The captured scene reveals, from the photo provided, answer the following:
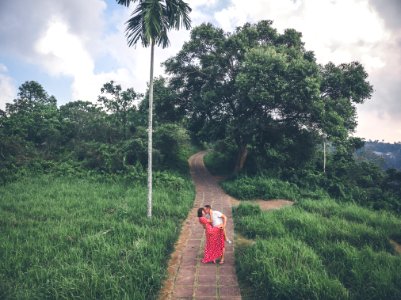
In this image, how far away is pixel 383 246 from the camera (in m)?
7.88

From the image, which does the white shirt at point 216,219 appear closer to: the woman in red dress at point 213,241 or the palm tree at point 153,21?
the woman in red dress at point 213,241

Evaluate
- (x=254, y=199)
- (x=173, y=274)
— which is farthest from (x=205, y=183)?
(x=173, y=274)

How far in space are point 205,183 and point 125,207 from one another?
8287 mm

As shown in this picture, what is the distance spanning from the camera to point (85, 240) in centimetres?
766

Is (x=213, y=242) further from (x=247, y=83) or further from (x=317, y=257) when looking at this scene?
(x=247, y=83)

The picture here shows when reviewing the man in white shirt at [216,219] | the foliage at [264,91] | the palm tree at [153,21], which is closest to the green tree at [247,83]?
the foliage at [264,91]

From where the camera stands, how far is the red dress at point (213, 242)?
23.2ft

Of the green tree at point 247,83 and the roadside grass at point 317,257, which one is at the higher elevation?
the green tree at point 247,83

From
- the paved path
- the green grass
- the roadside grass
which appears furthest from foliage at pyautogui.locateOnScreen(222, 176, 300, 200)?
the paved path

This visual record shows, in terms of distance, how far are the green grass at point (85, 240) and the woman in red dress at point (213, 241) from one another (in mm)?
1133

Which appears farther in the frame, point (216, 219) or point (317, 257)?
point (216, 219)

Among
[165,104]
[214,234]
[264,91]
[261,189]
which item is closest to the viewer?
[214,234]

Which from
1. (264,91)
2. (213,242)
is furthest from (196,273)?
(264,91)

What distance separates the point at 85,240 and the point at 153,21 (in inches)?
268
